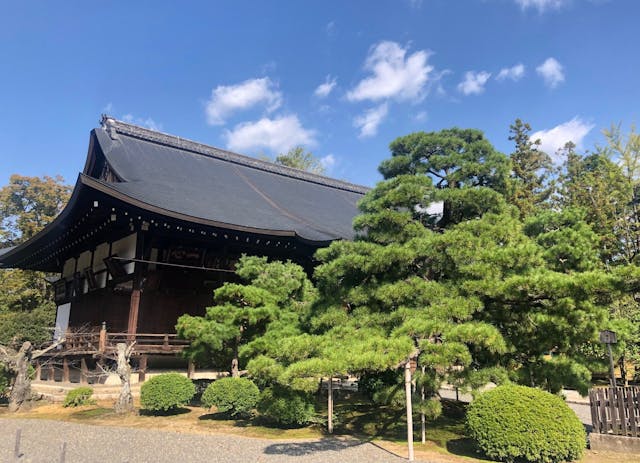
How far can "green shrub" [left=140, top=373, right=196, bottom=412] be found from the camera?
8.55 metres

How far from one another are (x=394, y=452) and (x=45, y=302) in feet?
81.4

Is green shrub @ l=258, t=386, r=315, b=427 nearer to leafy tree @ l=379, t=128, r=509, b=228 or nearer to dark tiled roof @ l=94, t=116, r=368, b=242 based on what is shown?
leafy tree @ l=379, t=128, r=509, b=228

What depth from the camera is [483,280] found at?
6.21 meters

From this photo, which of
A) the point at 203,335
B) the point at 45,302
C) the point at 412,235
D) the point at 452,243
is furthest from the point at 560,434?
the point at 45,302

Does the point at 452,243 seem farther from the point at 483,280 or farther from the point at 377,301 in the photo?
the point at 377,301

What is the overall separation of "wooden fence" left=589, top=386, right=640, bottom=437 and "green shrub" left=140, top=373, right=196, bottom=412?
6815mm

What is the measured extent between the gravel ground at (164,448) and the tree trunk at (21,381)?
2.67 m

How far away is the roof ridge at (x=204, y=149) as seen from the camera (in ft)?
63.8

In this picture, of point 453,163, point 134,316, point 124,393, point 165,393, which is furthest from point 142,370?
point 453,163

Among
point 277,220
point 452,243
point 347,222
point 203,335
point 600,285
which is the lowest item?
point 203,335

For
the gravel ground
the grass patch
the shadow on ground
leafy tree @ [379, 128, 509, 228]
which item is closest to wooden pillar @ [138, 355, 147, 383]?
the grass patch

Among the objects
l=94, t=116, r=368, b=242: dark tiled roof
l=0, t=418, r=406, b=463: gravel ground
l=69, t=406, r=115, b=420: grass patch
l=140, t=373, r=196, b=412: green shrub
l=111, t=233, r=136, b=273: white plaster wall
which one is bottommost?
l=0, t=418, r=406, b=463: gravel ground

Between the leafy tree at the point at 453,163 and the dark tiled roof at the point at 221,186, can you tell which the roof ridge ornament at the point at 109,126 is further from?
the leafy tree at the point at 453,163

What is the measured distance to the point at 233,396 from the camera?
8.19 meters
